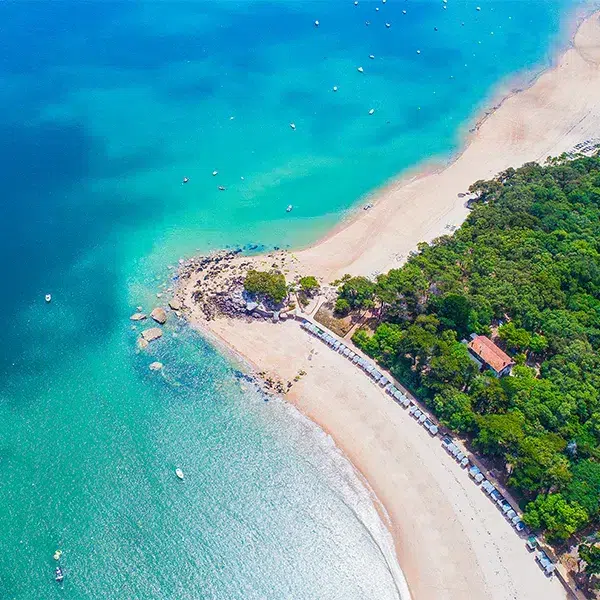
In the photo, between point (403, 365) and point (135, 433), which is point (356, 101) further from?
point (135, 433)

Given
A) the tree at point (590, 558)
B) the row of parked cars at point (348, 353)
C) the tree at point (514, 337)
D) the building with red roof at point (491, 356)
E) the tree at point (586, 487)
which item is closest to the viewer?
the tree at point (590, 558)

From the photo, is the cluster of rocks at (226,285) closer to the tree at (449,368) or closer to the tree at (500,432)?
the tree at (449,368)

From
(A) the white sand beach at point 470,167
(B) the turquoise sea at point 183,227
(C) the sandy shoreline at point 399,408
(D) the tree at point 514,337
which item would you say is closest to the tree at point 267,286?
(C) the sandy shoreline at point 399,408

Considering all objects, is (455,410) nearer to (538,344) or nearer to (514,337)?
(514,337)

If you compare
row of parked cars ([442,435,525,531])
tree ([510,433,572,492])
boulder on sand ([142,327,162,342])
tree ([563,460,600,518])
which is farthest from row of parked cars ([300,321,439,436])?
boulder on sand ([142,327,162,342])

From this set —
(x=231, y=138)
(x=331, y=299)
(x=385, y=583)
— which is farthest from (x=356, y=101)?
(x=385, y=583)
